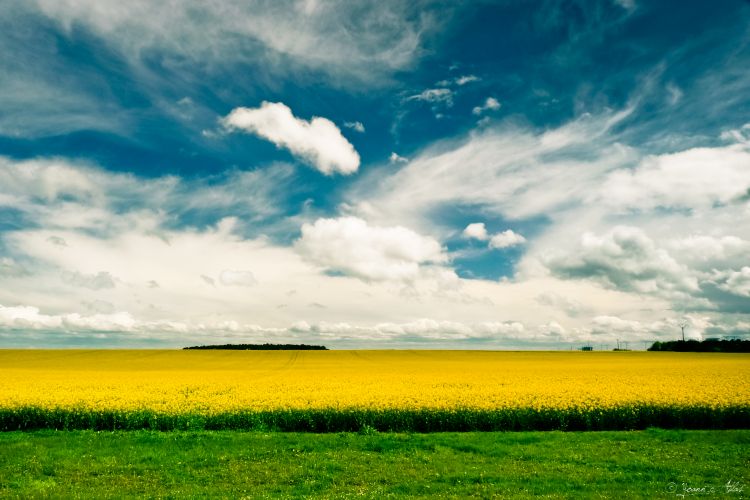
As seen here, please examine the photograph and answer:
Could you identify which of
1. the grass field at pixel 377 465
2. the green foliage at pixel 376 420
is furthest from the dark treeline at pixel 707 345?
the grass field at pixel 377 465

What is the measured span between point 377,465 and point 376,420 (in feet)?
24.4

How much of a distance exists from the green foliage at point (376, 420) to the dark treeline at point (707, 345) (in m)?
122

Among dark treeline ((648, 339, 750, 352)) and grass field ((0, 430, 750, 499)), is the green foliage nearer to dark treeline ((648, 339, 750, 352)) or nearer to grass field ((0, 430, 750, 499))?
grass field ((0, 430, 750, 499))

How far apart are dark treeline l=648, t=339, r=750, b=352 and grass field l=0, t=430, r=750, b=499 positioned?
126 metres

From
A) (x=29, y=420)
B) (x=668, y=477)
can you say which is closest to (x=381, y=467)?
(x=668, y=477)

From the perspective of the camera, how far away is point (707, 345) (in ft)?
419

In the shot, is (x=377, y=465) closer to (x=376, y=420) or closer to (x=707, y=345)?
(x=376, y=420)

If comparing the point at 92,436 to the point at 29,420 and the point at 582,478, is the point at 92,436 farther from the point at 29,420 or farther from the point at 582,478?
the point at 582,478

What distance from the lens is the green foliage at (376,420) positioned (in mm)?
21375

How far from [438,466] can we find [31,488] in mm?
10090

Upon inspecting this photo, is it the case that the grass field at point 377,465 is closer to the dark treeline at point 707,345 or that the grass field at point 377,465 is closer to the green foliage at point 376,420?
the green foliage at point 376,420

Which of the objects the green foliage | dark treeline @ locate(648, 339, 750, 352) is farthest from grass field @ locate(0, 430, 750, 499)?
dark treeline @ locate(648, 339, 750, 352)

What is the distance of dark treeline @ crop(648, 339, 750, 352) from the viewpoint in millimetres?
121188

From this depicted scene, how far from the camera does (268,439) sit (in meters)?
18.0
